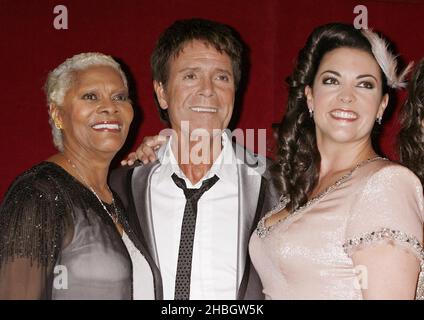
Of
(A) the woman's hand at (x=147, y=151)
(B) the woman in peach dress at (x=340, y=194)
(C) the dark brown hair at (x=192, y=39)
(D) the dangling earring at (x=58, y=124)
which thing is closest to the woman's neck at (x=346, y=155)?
(B) the woman in peach dress at (x=340, y=194)

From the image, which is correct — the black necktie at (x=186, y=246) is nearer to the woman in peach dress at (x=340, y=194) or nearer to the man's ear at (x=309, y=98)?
the woman in peach dress at (x=340, y=194)

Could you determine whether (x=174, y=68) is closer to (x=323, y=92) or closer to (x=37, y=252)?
(x=323, y=92)

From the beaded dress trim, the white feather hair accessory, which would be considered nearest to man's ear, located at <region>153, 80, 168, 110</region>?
the white feather hair accessory

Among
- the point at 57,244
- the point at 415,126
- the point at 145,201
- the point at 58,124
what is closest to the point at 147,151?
the point at 145,201

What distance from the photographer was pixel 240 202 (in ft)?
6.88

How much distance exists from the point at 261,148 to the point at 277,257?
3.61 ft

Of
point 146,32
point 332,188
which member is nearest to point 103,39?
point 146,32

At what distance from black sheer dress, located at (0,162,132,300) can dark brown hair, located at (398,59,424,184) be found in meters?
1.12

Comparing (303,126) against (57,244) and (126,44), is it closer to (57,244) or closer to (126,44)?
(57,244)

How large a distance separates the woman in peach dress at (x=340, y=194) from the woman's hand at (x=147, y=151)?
1.53ft

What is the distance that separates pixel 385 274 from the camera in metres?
1.53

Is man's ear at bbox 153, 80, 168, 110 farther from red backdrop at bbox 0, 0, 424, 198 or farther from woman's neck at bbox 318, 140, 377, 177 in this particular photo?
woman's neck at bbox 318, 140, 377, 177

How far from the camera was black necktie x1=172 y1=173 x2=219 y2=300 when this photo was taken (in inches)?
78.7

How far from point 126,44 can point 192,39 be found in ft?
2.12
